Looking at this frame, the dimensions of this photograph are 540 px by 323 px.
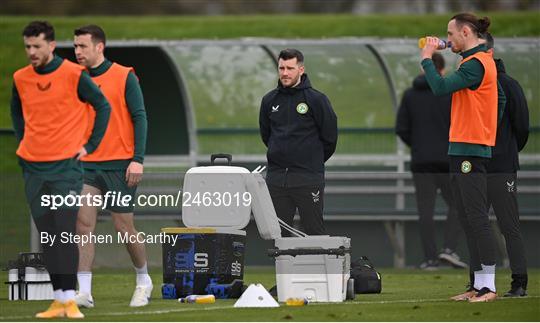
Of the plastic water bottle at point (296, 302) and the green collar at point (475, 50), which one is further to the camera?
the green collar at point (475, 50)

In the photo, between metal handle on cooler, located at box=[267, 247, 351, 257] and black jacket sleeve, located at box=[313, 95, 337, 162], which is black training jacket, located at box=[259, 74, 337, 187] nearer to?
black jacket sleeve, located at box=[313, 95, 337, 162]

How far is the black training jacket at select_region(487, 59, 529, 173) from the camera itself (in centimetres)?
1341

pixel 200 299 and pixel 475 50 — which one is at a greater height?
pixel 475 50

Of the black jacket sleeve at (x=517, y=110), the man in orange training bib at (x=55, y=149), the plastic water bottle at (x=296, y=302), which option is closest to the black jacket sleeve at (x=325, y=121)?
the black jacket sleeve at (x=517, y=110)

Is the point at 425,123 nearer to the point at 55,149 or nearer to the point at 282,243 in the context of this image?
the point at 282,243

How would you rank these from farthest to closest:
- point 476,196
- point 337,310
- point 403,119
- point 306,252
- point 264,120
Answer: point 403,119
point 264,120
point 306,252
point 476,196
point 337,310

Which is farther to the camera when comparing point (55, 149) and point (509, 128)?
point (509, 128)

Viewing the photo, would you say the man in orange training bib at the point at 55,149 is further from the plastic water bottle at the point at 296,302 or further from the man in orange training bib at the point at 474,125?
the man in orange training bib at the point at 474,125

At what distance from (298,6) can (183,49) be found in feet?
63.6

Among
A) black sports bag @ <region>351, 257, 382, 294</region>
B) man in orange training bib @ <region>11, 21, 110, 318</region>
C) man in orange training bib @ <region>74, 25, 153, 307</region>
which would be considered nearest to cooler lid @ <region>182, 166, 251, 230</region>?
man in orange training bib @ <region>74, 25, 153, 307</region>

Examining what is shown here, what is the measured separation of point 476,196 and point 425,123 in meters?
5.04

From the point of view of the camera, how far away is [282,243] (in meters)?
13.4

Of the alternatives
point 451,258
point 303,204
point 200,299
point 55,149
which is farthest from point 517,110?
point 451,258

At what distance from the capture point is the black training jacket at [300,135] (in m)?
14.1
